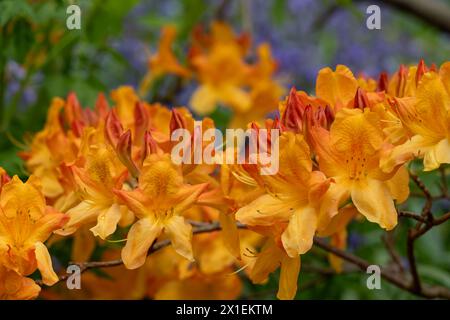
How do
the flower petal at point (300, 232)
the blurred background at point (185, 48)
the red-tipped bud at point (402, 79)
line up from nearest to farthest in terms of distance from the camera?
the flower petal at point (300, 232)
the red-tipped bud at point (402, 79)
the blurred background at point (185, 48)

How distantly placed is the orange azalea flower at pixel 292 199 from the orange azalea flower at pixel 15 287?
0.51ft

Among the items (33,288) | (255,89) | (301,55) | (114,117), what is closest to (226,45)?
(255,89)

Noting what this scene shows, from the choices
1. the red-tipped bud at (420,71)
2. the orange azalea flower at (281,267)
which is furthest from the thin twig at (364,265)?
the red-tipped bud at (420,71)

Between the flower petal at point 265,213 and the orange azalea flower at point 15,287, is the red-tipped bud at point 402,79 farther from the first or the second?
the orange azalea flower at point 15,287

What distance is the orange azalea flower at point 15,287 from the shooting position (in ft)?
2.07

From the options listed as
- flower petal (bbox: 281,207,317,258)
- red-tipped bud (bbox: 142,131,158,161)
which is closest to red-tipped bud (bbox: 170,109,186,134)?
red-tipped bud (bbox: 142,131,158,161)

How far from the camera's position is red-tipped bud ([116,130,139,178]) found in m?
0.68

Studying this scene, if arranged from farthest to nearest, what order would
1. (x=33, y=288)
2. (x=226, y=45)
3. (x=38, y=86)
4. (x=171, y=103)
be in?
(x=171, y=103) < (x=226, y=45) < (x=38, y=86) < (x=33, y=288)

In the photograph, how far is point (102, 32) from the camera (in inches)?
43.7

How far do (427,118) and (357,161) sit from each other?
59 millimetres
